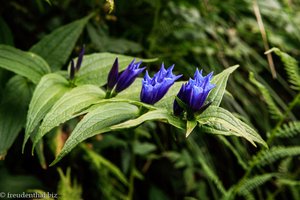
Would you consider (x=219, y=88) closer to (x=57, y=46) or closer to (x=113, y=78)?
(x=113, y=78)

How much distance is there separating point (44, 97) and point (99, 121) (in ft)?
0.52

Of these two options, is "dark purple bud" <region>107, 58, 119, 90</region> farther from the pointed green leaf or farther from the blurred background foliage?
the blurred background foliage

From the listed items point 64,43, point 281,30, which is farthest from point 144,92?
point 281,30

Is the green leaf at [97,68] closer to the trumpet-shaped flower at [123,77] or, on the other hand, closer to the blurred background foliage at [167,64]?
the trumpet-shaped flower at [123,77]

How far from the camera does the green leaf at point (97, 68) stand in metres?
0.89

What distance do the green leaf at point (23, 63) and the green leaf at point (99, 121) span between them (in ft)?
0.78

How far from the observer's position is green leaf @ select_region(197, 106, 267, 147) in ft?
2.09

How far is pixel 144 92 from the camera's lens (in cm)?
72

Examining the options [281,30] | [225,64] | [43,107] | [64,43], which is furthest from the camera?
[281,30]

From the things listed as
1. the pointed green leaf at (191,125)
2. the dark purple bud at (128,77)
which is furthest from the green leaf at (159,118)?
the dark purple bud at (128,77)

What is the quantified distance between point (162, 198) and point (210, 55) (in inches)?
24.8

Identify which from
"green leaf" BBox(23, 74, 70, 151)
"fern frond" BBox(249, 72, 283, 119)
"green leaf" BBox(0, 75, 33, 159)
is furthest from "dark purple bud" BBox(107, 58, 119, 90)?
"fern frond" BBox(249, 72, 283, 119)

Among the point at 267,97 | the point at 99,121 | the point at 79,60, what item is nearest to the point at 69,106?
the point at 99,121

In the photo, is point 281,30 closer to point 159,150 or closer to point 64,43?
point 159,150
